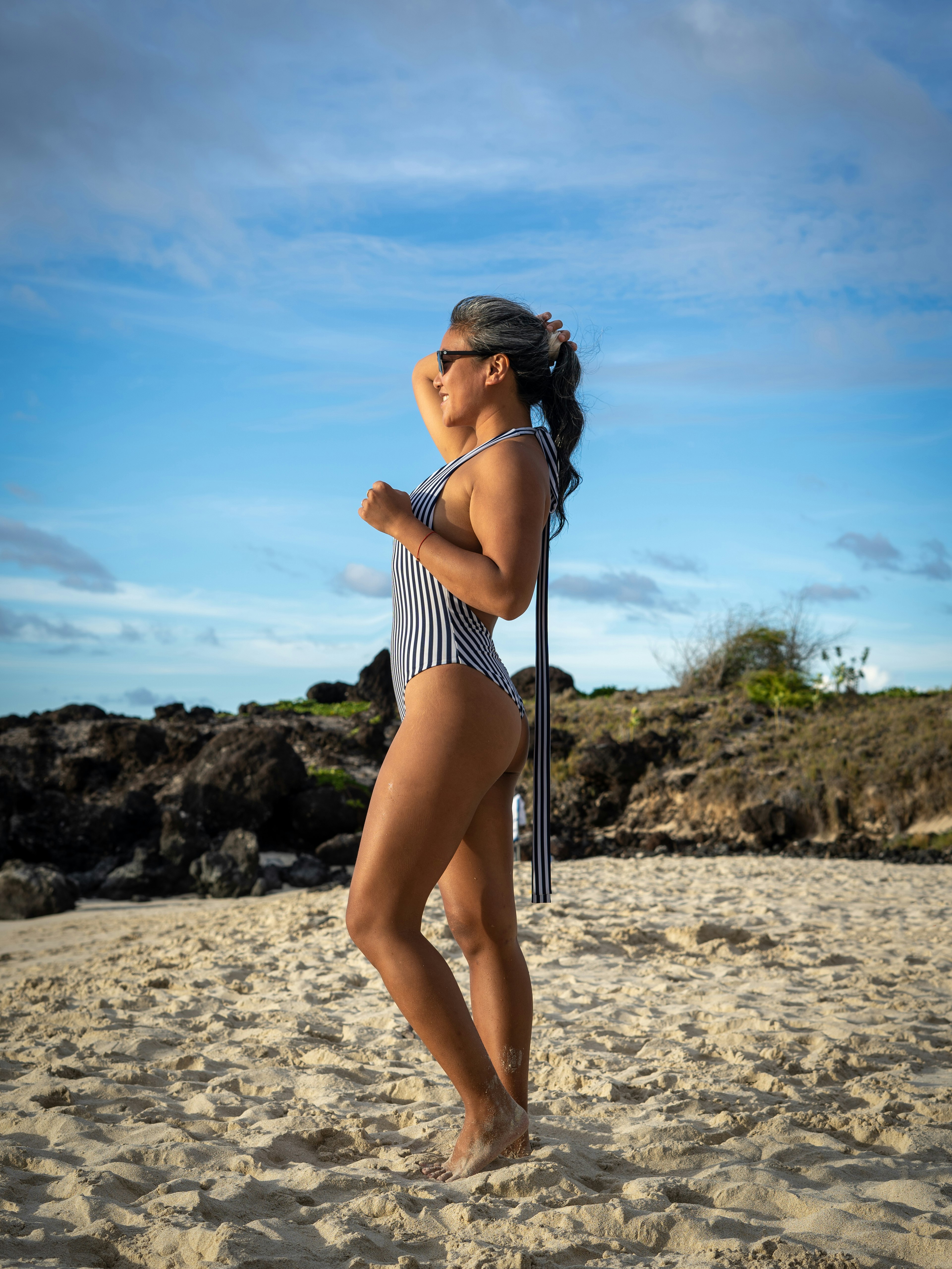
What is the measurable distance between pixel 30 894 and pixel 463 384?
28.7 ft

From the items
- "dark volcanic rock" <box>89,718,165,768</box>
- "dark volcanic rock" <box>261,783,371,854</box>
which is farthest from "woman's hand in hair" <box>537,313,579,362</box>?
"dark volcanic rock" <box>89,718,165,768</box>

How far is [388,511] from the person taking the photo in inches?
98.3

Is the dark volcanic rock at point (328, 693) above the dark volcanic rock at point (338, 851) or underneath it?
above

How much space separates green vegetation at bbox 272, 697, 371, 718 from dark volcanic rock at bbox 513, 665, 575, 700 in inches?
129

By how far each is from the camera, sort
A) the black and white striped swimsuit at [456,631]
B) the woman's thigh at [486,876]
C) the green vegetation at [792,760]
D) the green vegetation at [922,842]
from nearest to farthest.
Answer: the black and white striped swimsuit at [456,631] < the woman's thigh at [486,876] < the green vegetation at [922,842] < the green vegetation at [792,760]

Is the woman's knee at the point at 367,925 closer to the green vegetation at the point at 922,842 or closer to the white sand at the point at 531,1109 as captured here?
the white sand at the point at 531,1109

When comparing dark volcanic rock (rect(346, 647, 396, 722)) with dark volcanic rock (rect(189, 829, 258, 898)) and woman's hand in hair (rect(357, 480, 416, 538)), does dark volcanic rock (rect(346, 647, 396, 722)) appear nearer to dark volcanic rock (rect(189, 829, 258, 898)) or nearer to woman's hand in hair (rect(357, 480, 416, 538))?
dark volcanic rock (rect(189, 829, 258, 898))

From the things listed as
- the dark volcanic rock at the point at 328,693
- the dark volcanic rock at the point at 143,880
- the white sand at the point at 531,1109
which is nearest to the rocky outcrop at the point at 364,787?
the dark volcanic rock at the point at 143,880

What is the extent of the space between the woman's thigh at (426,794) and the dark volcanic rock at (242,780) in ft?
34.5

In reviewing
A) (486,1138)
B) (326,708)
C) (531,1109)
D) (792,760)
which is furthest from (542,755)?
(326,708)

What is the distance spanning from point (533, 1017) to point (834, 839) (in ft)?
34.5

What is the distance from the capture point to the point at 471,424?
2.72 meters

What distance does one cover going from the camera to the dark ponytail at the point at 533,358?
2.65 metres

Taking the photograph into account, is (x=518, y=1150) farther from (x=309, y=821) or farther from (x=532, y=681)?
(x=532, y=681)
